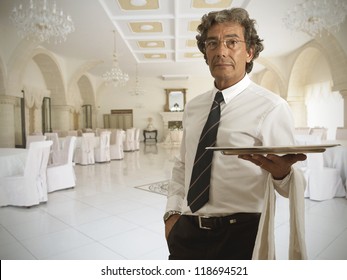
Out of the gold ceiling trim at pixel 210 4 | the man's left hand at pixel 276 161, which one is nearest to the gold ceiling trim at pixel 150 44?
the gold ceiling trim at pixel 210 4

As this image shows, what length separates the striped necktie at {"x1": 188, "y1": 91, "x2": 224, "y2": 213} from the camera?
862mm

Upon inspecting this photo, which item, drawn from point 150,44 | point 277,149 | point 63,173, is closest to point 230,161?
point 277,149

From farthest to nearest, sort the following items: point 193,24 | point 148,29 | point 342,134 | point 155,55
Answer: point 155,55 < point 148,29 < point 193,24 < point 342,134

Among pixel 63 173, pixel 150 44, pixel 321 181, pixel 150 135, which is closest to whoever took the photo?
pixel 321 181

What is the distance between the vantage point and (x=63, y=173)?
402cm

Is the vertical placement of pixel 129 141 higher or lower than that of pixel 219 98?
lower

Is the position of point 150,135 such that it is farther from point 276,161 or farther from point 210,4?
point 276,161

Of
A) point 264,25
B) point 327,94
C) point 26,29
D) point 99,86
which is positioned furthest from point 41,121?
point 327,94

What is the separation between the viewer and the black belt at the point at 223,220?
2.73ft

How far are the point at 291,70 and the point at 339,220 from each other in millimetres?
7932

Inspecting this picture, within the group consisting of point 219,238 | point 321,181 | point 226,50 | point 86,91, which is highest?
point 86,91

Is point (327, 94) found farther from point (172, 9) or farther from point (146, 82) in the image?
point (146, 82)

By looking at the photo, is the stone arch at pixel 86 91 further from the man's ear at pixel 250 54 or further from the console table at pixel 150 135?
the man's ear at pixel 250 54

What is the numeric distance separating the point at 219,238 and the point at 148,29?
725cm
